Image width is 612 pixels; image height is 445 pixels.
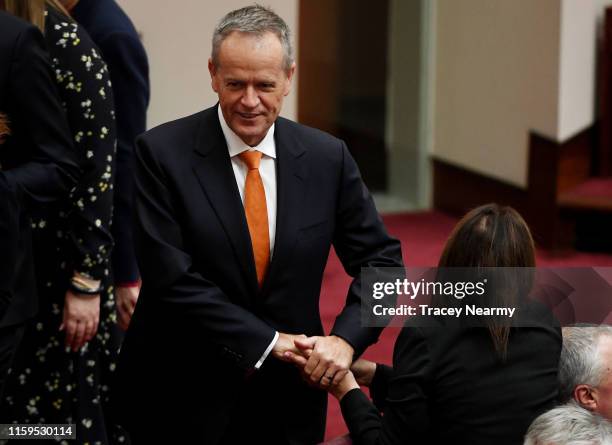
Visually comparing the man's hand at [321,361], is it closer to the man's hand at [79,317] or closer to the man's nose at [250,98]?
the man's nose at [250,98]

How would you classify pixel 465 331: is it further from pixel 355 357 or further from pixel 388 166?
pixel 388 166

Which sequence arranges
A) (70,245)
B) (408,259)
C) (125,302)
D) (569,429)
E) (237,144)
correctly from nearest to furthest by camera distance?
(569,429) → (237,144) → (70,245) → (125,302) → (408,259)

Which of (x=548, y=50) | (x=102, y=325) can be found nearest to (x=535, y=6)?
(x=548, y=50)

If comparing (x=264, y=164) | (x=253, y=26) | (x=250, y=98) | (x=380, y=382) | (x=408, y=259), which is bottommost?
(x=408, y=259)

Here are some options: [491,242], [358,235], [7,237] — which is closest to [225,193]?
[358,235]

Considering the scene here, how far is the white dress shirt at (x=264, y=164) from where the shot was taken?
2441 mm

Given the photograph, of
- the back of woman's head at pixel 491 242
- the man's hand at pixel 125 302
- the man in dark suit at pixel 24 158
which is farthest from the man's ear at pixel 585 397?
the man's hand at pixel 125 302

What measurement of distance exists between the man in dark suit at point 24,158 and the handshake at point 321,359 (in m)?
0.53

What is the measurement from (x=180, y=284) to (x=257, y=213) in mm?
221

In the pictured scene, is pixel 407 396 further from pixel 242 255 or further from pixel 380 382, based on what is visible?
pixel 242 255

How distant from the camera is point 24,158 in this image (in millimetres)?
2578

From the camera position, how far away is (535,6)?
19.4ft

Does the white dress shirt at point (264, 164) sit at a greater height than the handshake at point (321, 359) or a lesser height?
greater

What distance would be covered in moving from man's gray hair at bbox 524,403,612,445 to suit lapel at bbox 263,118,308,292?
61 centimetres
